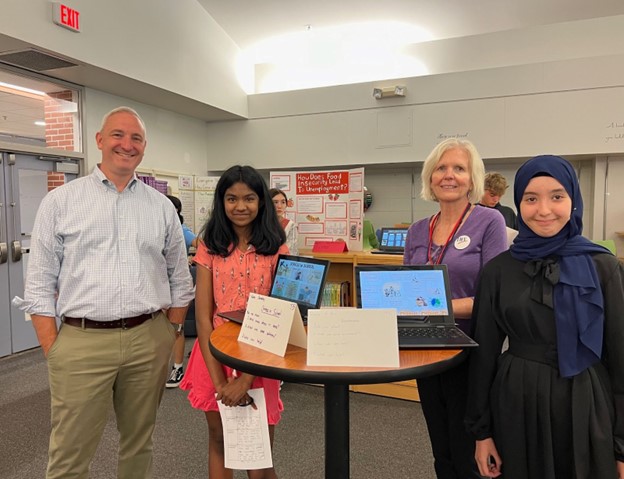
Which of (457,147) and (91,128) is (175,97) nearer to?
(91,128)

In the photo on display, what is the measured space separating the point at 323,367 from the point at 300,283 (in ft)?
1.37

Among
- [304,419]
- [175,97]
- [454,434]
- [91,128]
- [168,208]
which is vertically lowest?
[304,419]

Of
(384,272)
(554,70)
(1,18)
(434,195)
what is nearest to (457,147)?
(434,195)

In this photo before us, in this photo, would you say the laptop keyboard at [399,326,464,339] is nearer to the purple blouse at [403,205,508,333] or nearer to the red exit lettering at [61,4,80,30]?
the purple blouse at [403,205,508,333]

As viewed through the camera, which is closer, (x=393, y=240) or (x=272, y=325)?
(x=272, y=325)

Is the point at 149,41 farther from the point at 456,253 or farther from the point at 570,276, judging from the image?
the point at 570,276

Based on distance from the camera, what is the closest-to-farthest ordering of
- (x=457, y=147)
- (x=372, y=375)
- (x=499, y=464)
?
1. (x=372, y=375)
2. (x=499, y=464)
3. (x=457, y=147)

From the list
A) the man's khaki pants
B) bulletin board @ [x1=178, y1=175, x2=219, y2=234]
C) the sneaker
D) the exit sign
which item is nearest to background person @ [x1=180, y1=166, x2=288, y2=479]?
the man's khaki pants

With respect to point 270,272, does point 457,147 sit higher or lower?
higher

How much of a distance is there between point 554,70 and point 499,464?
509 cm

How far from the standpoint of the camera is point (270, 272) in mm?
1547

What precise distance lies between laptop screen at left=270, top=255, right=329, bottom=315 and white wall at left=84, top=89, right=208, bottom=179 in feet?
13.5

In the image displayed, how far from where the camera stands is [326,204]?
362 centimetres

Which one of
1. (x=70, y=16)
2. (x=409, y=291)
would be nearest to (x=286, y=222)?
(x=409, y=291)
